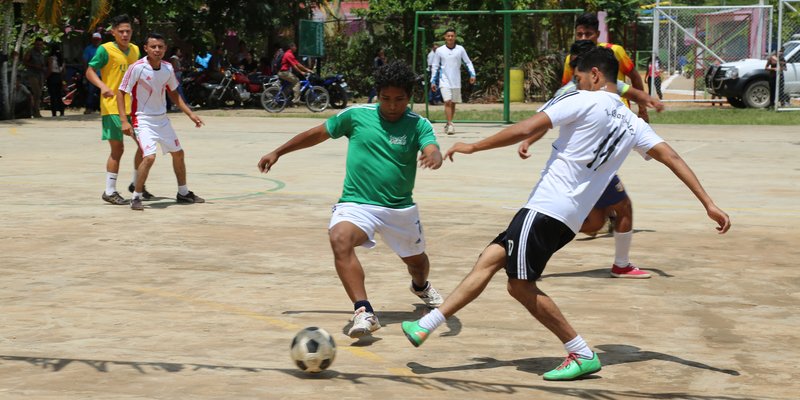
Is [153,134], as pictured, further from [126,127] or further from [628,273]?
[628,273]

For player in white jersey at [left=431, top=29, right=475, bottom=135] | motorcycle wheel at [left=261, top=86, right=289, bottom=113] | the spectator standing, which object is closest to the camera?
player in white jersey at [left=431, top=29, right=475, bottom=135]

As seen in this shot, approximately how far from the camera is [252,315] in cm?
699

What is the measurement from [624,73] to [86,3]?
19.4 metres

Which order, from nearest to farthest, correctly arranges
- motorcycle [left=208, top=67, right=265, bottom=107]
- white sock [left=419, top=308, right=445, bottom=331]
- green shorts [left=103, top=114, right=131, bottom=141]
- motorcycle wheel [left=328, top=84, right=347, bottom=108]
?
white sock [left=419, top=308, right=445, bottom=331] < green shorts [left=103, top=114, right=131, bottom=141] < motorcycle wheel [left=328, top=84, right=347, bottom=108] < motorcycle [left=208, top=67, right=265, bottom=107]

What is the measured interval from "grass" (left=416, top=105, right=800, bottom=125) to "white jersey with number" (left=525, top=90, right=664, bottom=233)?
18.4 meters

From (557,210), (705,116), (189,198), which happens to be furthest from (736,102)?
(557,210)

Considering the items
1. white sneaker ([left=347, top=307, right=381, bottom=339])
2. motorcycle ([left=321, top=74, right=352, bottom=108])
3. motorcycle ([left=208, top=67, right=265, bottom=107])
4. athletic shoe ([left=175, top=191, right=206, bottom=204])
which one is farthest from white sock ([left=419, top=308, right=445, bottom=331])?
motorcycle ([left=208, top=67, right=265, bottom=107])

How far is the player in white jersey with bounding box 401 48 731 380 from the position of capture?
5.60 metres

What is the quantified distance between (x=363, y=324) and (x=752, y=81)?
24.8 m

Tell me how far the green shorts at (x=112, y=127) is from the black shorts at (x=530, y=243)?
298 inches

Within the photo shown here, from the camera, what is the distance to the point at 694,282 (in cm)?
810

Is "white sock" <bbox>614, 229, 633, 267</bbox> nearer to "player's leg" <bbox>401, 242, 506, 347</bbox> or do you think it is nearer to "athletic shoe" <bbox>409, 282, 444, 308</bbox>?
"athletic shoe" <bbox>409, 282, 444, 308</bbox>

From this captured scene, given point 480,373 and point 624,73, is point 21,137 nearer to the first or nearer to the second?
point 624,73

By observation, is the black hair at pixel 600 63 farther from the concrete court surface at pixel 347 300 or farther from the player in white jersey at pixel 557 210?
the concrete court surface at pixel 347 300
